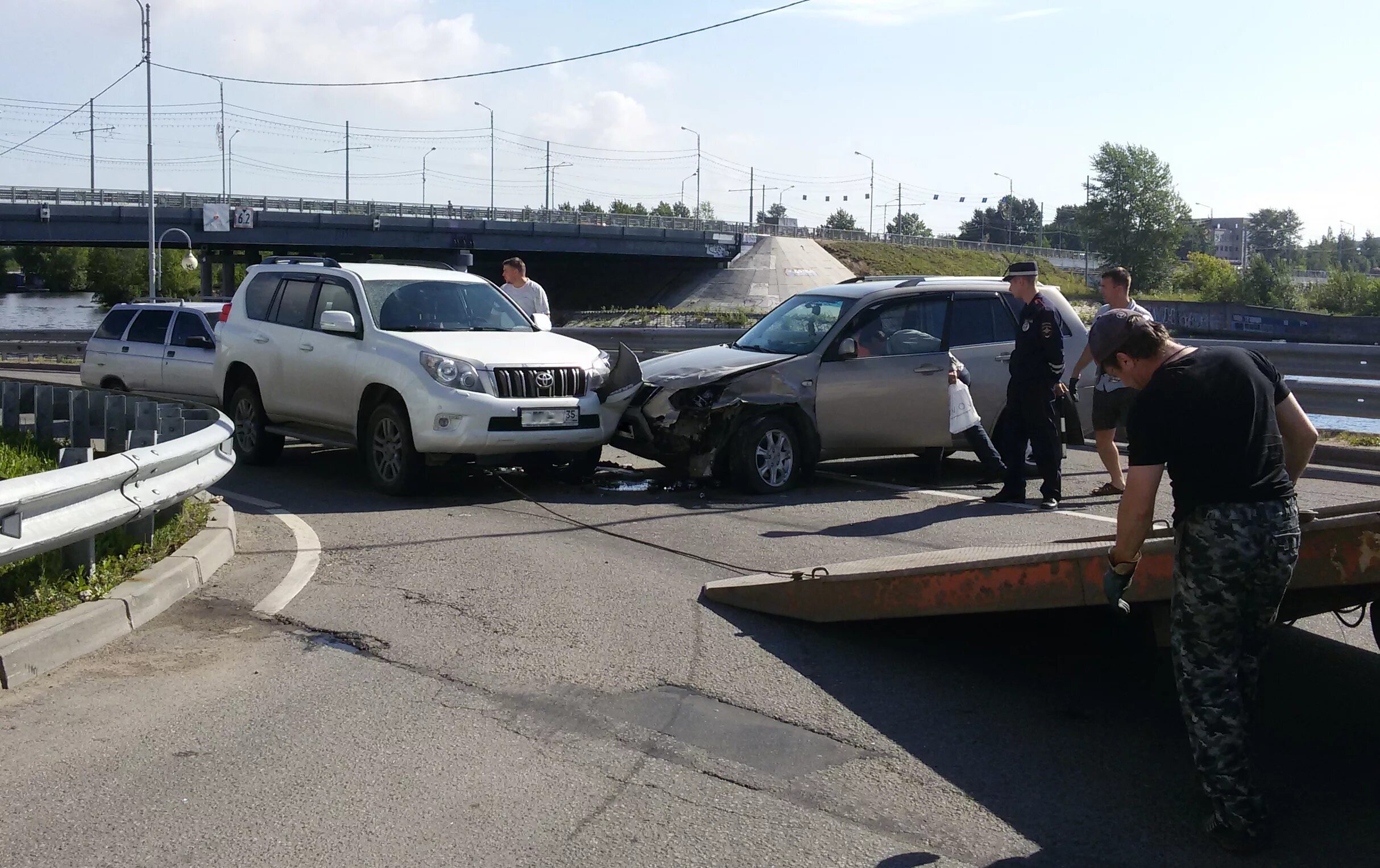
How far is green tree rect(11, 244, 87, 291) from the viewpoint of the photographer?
349 feet

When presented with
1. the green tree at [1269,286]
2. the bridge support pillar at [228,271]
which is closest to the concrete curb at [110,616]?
the green tree at [1269,286]

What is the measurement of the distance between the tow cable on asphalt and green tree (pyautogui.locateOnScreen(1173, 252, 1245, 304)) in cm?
7145

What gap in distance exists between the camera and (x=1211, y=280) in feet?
285

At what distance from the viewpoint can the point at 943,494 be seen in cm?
1055

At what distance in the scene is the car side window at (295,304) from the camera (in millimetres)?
11344

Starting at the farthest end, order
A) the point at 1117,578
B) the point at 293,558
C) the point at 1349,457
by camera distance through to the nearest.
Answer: the point at 1349,457
the point at 293,558
the point at 1117,578

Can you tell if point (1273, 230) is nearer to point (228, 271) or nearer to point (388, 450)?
point (228, 271)

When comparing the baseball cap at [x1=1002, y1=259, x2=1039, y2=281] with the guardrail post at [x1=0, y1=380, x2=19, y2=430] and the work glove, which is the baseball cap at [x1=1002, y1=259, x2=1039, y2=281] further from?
the guardrail post at [x1=0, y1=380, x2=19, y2=430]

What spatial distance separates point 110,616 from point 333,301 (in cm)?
573

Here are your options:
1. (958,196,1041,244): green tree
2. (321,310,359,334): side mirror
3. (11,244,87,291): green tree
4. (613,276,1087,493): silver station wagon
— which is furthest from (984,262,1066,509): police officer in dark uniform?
(958,196,1041,244): green tree

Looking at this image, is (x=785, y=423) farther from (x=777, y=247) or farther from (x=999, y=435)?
(x=777, y=247)

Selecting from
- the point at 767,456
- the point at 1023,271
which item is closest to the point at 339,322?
the point at 767,456

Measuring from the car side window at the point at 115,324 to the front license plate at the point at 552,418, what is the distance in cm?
947

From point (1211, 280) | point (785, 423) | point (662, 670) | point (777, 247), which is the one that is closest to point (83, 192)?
point (777, 247)
